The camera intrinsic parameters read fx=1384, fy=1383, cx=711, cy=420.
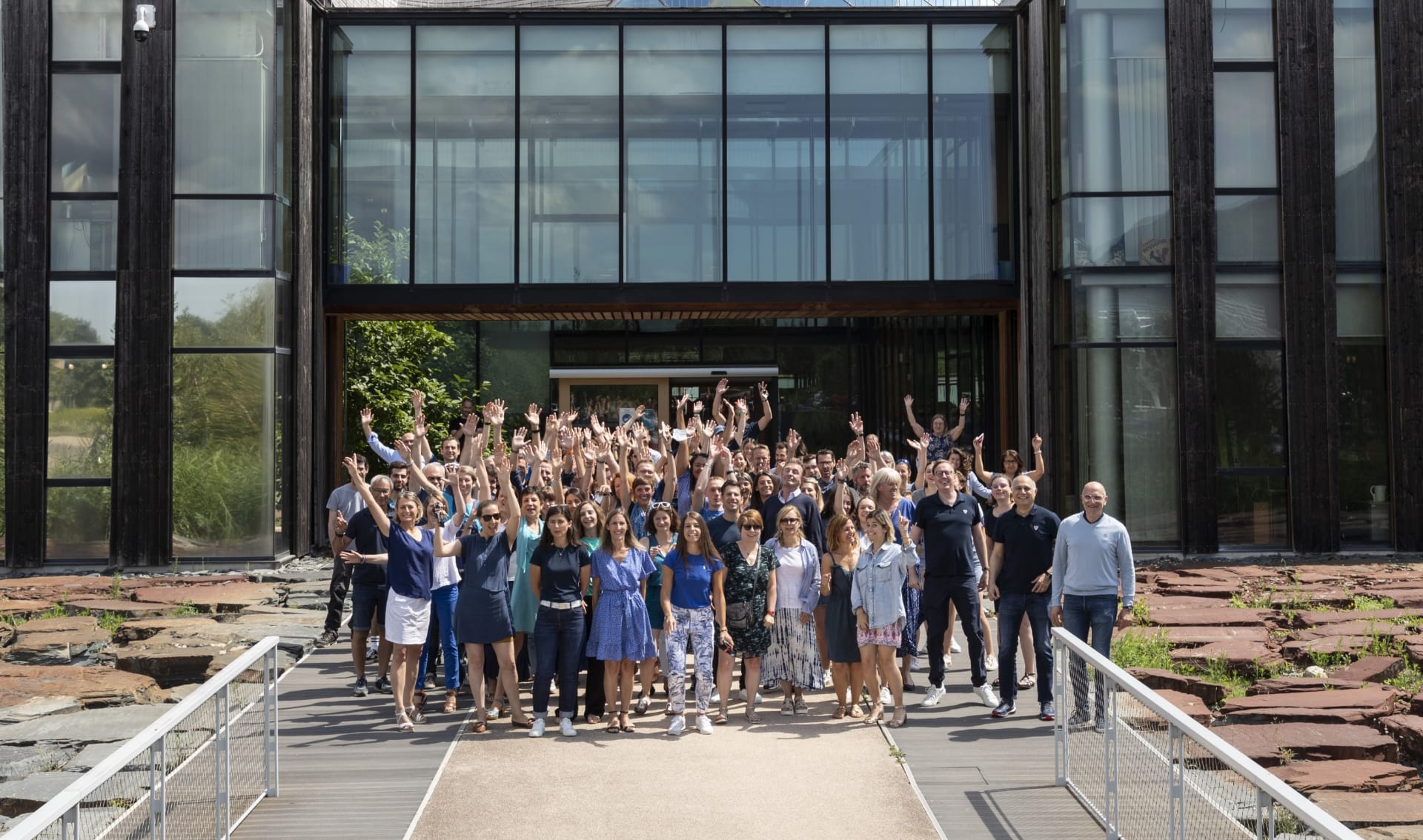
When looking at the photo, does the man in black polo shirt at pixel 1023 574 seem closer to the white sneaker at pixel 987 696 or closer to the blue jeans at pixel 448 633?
the white sneaker at pixel 987 696

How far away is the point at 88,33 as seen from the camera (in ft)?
63.0

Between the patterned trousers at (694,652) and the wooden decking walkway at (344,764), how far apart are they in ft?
5.20

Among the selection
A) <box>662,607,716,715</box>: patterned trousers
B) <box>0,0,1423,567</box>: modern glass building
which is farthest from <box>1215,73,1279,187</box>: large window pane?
<box>662,607,716,715</box>: patterned trousers

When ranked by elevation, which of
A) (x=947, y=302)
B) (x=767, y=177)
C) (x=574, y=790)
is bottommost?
(x=574, y=790)

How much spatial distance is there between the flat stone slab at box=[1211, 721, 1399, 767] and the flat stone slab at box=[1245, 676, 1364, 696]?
1.11 m

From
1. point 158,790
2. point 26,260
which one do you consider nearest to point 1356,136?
point 26,260

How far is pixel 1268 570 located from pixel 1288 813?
13.0 meters

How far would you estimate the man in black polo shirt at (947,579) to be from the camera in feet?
34.8

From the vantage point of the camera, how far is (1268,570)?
669 inches

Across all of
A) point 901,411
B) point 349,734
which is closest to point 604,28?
point 901,411

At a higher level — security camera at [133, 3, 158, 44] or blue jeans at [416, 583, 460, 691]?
security camera at [133, 3, 158, 44]

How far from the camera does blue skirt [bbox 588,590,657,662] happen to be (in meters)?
9.87

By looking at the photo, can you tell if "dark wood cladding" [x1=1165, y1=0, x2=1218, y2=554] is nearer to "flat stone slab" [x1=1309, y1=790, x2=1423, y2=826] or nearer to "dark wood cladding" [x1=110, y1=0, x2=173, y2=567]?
"flat stone slab" [x1=1309, y1=790, x2=1423, y2=826]

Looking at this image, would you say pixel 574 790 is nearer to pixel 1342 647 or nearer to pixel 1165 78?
pixel 1342 647
